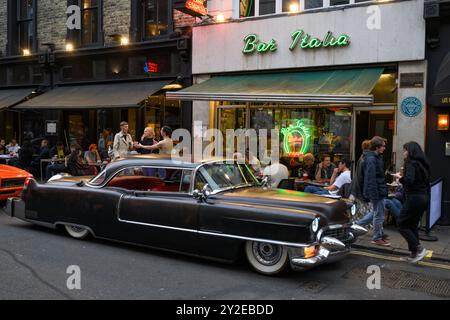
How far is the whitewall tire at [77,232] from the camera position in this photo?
24.1 ft

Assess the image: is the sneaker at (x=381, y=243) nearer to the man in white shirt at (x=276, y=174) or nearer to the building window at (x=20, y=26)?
the man in white shirt at (x=276, y=174)

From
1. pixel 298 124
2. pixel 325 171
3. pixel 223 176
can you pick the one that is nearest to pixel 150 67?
pixel 298 124

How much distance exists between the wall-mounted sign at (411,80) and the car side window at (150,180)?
19.4 feet

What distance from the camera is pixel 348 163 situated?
10.9m

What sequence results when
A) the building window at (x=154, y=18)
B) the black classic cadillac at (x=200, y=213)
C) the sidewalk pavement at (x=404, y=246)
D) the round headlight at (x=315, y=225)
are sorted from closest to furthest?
1. the round headlight at (x=315, y=225)
2. the black classic cadillac at (x=200, y=213)
3. the sidewalk pavement at (x=404, y=246)
4. the building window at (x=154, y=18)

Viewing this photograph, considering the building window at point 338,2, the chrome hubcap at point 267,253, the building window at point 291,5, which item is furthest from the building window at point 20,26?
the chrome hubcap at point 267,253

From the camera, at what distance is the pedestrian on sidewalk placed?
21.4ft

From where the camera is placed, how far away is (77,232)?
7.45m

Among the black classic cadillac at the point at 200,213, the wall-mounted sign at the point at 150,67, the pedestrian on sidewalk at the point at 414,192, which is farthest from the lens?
the wall-mounted sign at the point at 150,67

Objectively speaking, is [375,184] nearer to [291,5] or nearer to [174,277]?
[174,277]

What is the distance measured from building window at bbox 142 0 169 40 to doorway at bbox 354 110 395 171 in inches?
254

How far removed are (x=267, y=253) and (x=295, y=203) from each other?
717 mm

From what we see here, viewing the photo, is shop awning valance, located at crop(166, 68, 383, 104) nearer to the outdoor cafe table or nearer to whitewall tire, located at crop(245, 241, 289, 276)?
whitewall tire, located at crop(245, 241, 289, 276)
